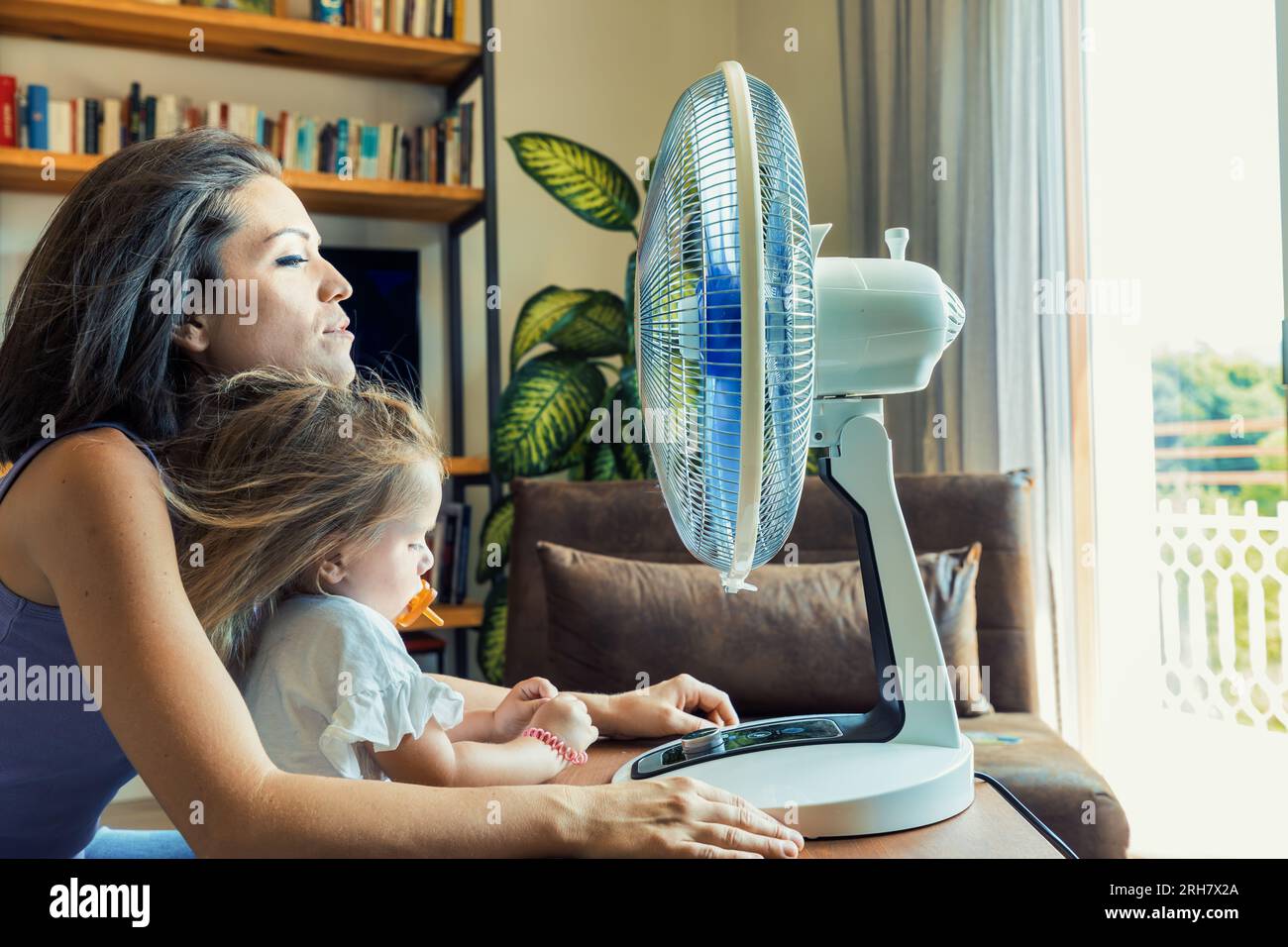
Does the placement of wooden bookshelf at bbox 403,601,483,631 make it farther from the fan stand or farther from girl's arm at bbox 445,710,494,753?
the fan stand

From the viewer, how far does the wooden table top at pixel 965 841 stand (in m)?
0.67

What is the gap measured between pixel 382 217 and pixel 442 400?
0.61 m

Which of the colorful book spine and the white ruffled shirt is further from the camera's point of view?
the colorful book spine

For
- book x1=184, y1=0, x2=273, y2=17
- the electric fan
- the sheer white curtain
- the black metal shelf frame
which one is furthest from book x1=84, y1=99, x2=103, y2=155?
the electric fan

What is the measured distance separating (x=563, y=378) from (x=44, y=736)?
2030 millimetres

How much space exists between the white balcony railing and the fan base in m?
2.15

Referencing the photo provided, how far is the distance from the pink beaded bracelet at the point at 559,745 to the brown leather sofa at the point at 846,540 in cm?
93

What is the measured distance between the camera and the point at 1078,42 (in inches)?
91.5

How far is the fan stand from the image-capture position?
756mm

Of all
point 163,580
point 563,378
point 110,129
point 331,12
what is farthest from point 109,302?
point 331,12

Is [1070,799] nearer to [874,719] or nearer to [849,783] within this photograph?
[874,719]

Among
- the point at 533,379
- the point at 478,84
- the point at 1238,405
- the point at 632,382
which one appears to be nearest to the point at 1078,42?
the point at 1238,405

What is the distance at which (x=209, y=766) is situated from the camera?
1.93 ft
